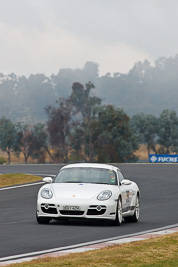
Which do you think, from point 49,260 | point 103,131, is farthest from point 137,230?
point 103,131

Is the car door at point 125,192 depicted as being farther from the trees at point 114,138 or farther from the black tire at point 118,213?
the trees at point 114,138

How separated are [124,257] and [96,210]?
574 cm

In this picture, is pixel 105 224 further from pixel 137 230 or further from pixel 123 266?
pixel 123 266

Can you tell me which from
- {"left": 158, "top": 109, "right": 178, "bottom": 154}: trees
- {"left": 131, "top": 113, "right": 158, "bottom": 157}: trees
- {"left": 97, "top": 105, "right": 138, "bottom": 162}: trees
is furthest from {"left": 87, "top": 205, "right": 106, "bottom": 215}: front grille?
{"left": 131, "top": 113, "right": 158, "bottom": 157}: trees

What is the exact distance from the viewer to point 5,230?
14.6 m

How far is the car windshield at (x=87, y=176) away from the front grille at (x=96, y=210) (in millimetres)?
994

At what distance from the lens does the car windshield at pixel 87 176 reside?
651 inches

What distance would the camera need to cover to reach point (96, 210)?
51.1 feet

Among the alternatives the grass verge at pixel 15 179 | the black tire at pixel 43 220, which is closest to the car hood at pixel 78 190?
the black tire at pixel 43 220

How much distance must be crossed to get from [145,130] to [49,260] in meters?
137

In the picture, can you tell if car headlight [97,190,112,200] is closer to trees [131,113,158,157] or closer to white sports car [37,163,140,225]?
white sports car [37,163,140,225]

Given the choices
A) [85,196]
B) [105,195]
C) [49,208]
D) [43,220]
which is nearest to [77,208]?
[85,196]

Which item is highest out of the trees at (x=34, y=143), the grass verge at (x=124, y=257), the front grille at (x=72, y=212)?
the trees at (x=34, y=143)

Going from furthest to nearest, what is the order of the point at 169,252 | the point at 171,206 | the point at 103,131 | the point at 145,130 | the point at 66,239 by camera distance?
1. the point at 145,130
2. the point at 103,131
3. the point at 171,206
4. the point at 66,239
5. the point at 169,252
